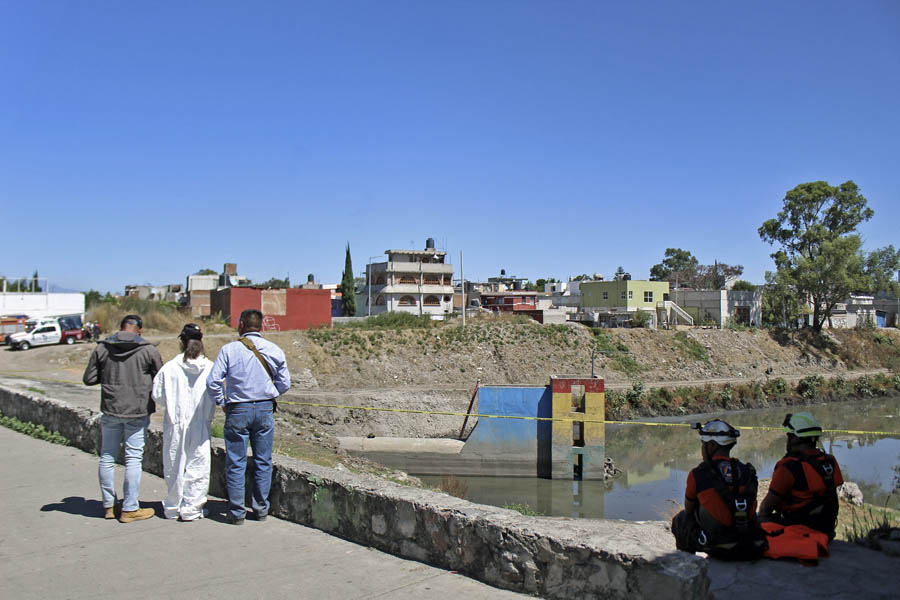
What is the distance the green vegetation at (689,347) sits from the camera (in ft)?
163

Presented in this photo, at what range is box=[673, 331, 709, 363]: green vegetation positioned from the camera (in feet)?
163

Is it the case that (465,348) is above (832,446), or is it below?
above

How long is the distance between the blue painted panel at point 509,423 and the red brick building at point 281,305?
22188 mm

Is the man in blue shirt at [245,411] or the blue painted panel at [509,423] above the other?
the man in blue shirt at [245,411]

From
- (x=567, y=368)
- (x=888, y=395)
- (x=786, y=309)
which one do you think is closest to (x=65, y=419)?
(x=567, y=368)

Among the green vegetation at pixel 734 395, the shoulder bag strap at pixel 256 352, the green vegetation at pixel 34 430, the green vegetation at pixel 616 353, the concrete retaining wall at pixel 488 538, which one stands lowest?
the green vegetation at pixel 734 395

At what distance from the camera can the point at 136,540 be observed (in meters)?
4.85

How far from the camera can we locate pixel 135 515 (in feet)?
17.5

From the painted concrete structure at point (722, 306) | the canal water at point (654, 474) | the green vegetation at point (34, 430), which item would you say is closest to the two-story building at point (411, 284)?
the painted concrete structure at point (722, 306)

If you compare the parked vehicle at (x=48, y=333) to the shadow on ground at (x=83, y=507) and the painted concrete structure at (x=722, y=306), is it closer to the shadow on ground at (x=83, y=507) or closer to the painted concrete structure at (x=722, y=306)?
the shadow on ground at (x=83, y=507)

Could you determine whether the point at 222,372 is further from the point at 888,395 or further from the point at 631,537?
the point at 888,395

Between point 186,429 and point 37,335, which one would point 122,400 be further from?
point 37,335

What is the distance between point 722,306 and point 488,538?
6537 centimetres

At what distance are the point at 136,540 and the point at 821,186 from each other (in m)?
68.2
